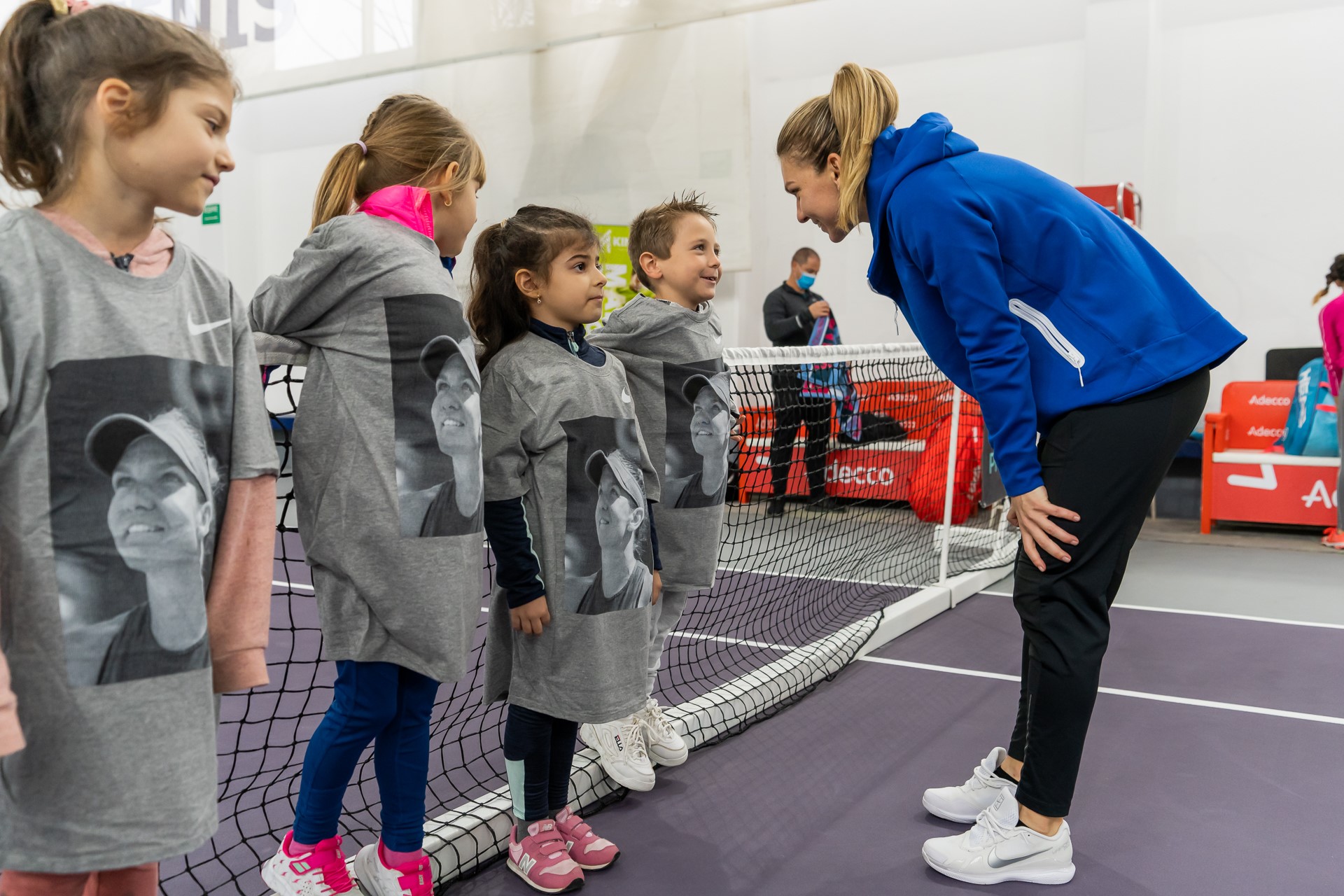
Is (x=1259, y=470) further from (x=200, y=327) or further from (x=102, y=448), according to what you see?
(x=102, y=448)

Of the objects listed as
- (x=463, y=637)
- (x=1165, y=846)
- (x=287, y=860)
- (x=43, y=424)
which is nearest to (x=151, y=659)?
(x=43, y=424)

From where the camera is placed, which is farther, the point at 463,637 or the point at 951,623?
the point at 951,623

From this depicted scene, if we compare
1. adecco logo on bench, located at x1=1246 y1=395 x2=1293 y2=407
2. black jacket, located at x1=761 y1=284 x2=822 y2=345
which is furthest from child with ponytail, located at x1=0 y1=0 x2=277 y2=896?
adecco logo on bench, located at x1=1246 y1=395 x2=1293 y2=407

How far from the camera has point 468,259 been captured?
26.2ft

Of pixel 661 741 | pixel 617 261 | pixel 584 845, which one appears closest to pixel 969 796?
pixel 661 741

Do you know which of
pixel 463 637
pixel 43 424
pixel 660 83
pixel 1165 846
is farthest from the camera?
pixel 660 83

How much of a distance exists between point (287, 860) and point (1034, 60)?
7042 mm

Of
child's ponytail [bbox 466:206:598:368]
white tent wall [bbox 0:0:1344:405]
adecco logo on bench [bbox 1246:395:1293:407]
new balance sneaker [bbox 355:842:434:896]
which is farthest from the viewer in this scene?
white tent wall [bbox 0:0:1344:405]

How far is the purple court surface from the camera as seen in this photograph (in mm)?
1872

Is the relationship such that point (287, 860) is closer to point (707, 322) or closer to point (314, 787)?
point (314, 787)

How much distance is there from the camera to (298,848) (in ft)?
5.13

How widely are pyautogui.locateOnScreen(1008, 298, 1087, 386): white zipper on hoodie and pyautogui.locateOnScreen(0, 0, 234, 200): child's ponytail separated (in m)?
1.27

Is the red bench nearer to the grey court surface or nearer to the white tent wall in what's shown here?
the white tent wall

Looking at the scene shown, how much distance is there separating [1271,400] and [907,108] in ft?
10.5
